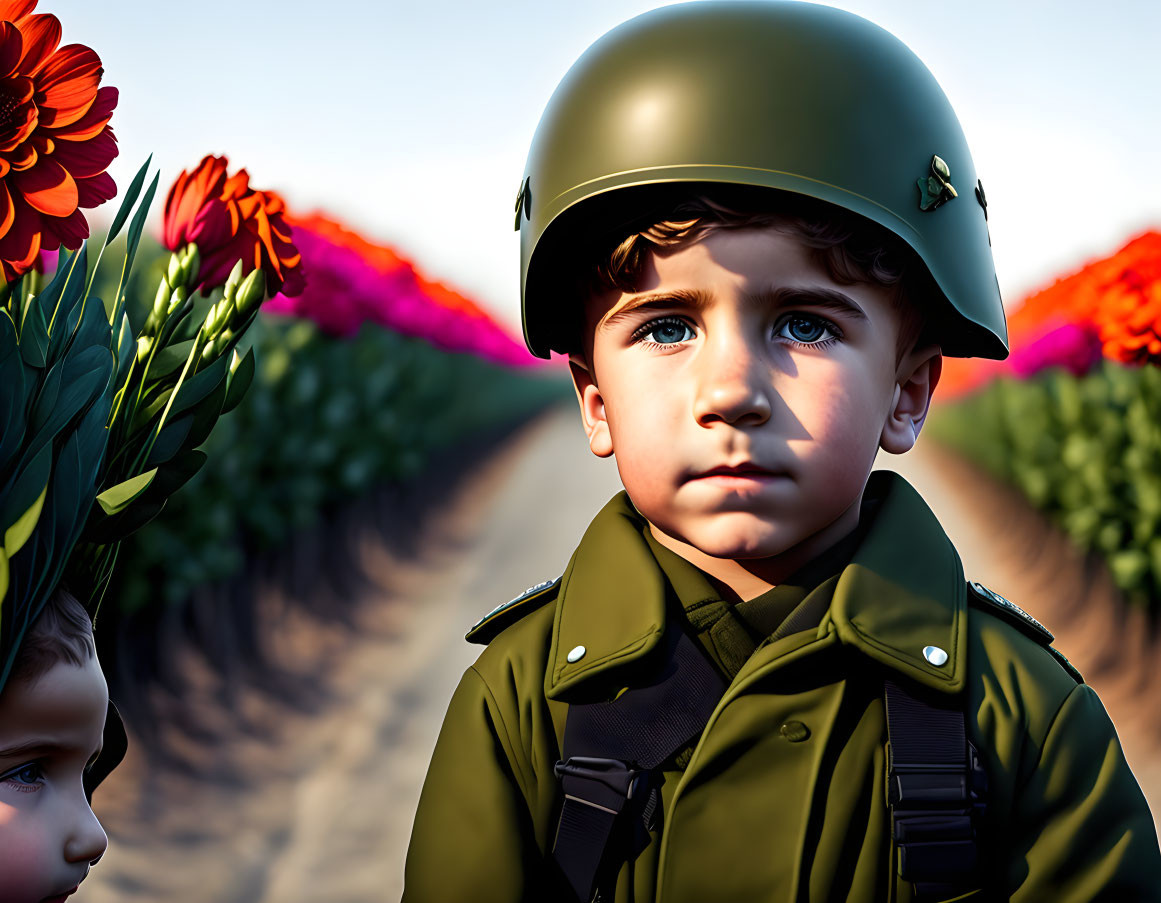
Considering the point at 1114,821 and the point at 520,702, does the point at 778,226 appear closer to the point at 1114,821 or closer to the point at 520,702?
the point at 520,702

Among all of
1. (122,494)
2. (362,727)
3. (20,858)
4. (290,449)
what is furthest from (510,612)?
(290,449)

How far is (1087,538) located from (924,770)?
15.2 ft

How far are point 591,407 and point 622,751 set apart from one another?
63cm

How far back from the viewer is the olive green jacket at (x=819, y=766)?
198 cm

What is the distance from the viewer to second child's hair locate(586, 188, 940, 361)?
6.53 ft

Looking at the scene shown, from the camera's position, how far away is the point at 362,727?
5.57 m

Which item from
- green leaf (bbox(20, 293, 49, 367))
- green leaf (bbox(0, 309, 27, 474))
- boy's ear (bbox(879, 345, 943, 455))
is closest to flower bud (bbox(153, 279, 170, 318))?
green leaf (bbox(20, 293, 49, 367))

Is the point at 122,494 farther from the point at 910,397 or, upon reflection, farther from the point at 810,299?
the point at 910,397

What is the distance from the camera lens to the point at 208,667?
577cm

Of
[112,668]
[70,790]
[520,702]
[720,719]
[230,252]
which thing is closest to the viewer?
[70,790]

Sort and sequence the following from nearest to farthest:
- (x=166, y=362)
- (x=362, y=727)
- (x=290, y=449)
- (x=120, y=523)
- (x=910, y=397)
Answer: (x=120, y=523) → (x=166, y=362) → (x=910, y=397) → (x=362, y=727) → (x=290, y=449)

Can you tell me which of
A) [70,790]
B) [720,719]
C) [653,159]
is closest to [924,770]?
[720,719]

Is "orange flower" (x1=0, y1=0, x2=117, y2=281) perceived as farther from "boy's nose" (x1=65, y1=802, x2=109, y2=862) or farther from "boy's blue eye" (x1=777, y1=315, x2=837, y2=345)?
"boy's blue eye" (x1=777, y1=315, x2=837, y2=345)

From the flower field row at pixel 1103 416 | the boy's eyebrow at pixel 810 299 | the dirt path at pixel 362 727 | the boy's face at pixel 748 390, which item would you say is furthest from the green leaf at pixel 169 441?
the flower field row at pixel 1103 416
